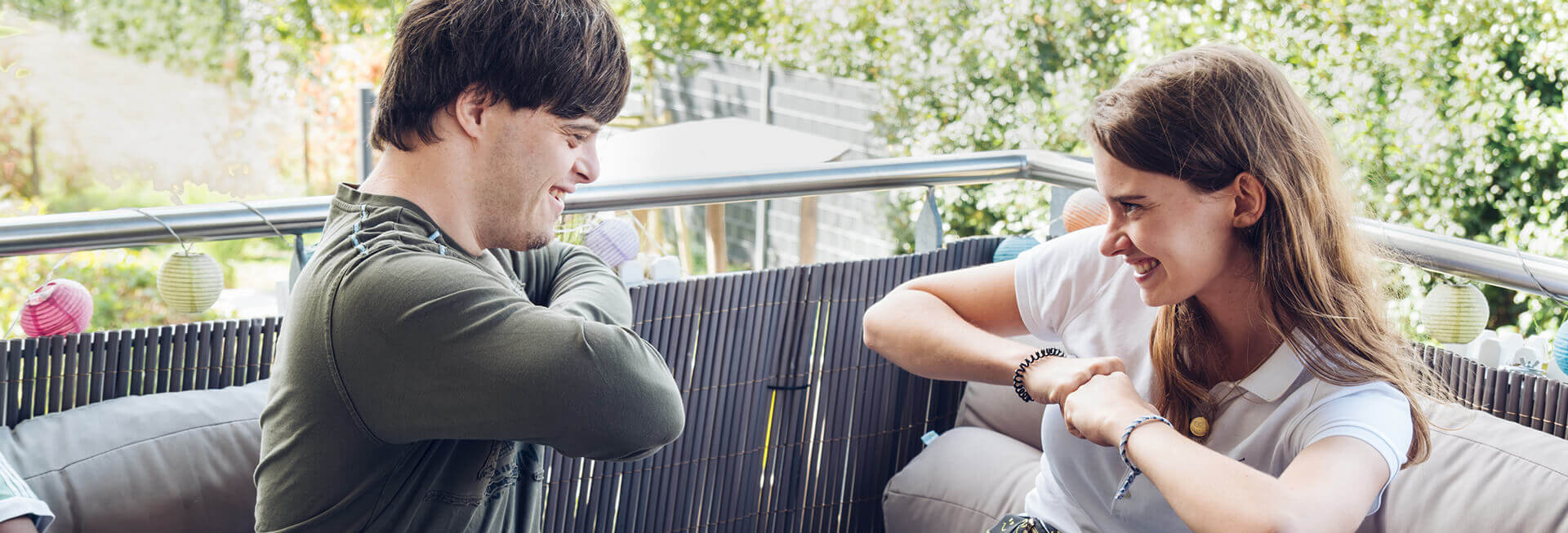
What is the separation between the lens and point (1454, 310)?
71.7 inches

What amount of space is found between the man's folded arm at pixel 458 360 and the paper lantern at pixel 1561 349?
133 cm

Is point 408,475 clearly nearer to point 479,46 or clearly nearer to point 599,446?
point 599,446

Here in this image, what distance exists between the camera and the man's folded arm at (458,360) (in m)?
1.07

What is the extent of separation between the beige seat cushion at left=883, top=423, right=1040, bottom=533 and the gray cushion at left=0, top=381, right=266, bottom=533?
3.71 feet

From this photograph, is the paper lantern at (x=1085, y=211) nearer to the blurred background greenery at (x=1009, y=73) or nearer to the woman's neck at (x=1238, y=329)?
the woman's neck at (x=1238, y=329)

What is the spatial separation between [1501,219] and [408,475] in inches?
188

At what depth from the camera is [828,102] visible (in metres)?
6.76

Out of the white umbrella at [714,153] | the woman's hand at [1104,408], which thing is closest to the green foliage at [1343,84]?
the white umbrella at [714,153]

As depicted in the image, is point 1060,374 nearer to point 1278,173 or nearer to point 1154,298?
point 1154,298

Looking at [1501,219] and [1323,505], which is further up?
[1323,505]

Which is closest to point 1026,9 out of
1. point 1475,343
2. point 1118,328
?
point 1475,343

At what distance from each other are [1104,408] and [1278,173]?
0.33 meters

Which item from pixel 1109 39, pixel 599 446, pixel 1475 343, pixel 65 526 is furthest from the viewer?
pixel 1109 39

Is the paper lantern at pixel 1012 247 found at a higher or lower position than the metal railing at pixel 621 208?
lower
